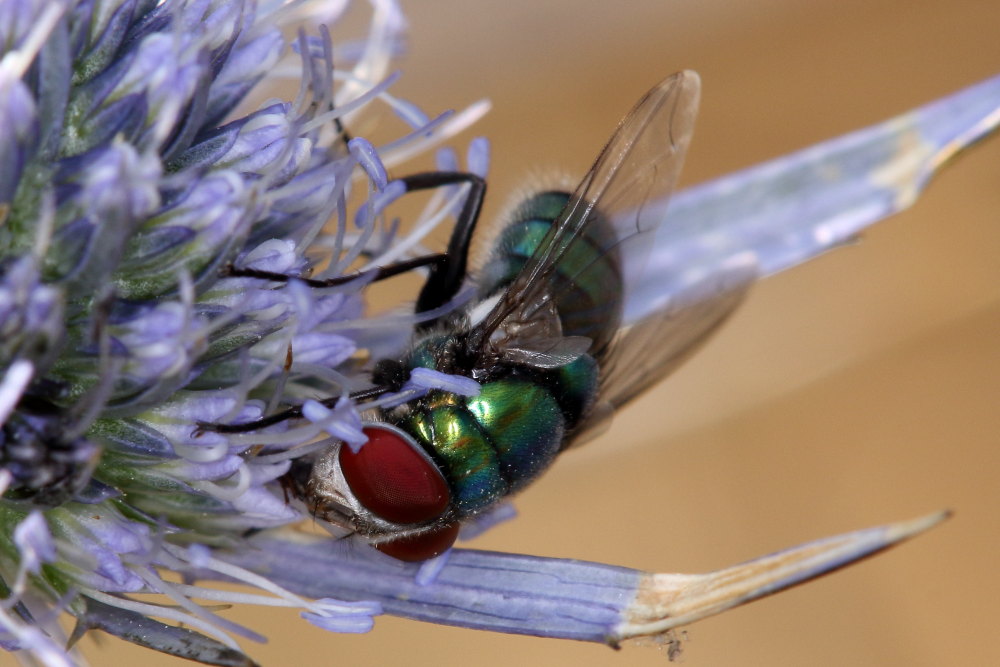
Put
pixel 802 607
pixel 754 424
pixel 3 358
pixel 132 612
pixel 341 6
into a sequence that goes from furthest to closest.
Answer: pixel 754 424
pixel 802 607
pixel 341 6
pixel 132 612
pixel 3 358

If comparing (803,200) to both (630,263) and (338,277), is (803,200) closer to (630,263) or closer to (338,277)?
(630,263)

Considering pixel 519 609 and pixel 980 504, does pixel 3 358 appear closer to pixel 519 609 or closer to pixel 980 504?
pixel 519 609

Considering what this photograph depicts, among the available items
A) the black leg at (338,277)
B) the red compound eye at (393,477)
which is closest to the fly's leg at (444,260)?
the black leg at (338,277)

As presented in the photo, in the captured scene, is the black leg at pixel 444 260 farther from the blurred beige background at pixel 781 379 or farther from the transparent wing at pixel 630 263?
the blurred beige background at pixel 781 379

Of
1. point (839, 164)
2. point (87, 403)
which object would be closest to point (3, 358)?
point (87, 403)

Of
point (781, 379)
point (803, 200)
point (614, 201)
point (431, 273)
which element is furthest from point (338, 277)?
point (781, 379)

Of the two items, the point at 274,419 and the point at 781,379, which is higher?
the point at 274,419
